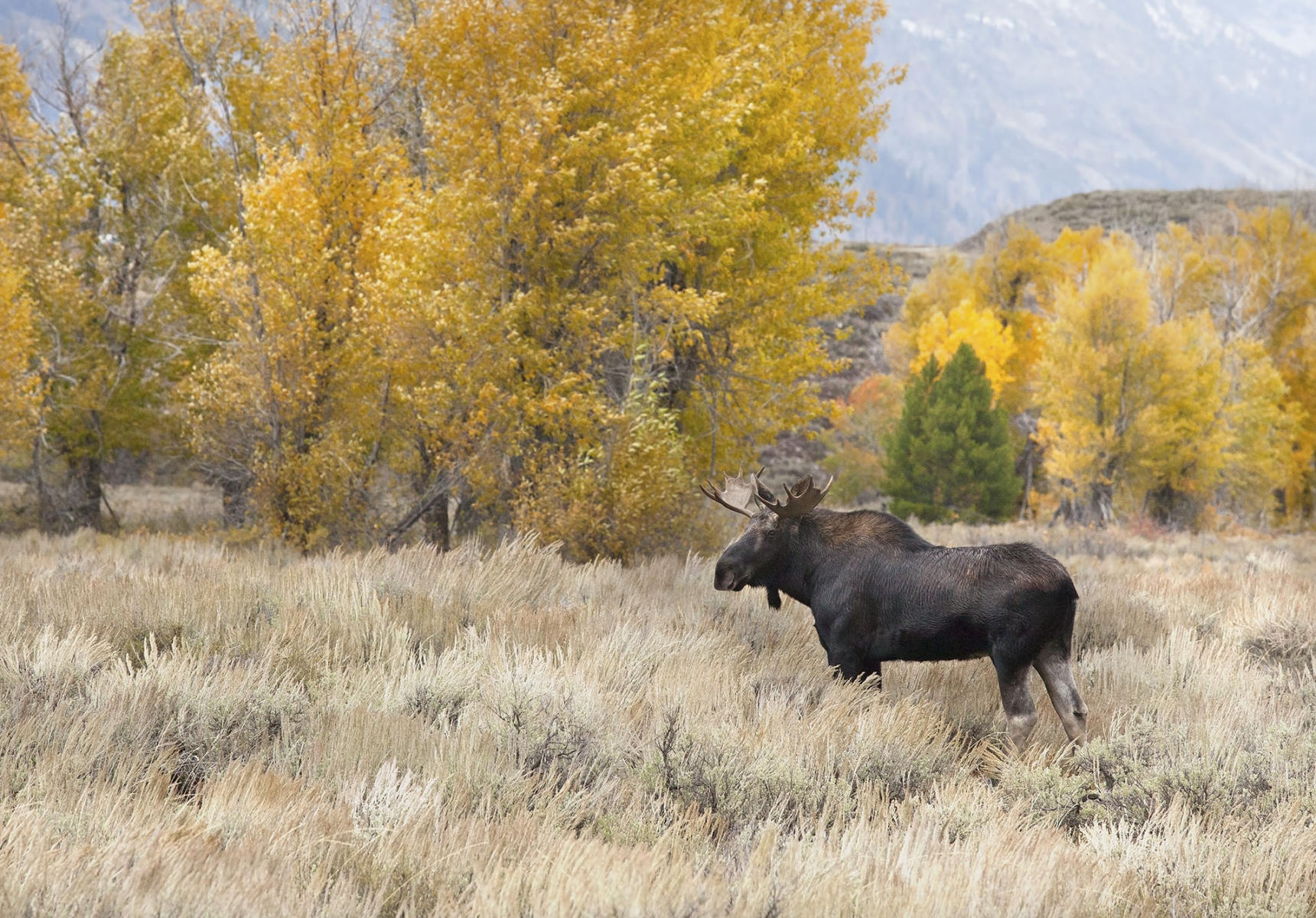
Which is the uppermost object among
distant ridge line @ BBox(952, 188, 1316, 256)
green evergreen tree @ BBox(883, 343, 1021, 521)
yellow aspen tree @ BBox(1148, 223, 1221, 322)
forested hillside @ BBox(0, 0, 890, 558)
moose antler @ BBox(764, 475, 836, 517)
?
distant ridge line @ BBox(952, 188, 1316, 256)

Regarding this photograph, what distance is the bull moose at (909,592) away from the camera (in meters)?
4.69

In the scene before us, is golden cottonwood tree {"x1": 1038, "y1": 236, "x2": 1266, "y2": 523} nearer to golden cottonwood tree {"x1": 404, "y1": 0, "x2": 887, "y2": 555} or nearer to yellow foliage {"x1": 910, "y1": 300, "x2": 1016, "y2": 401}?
yellow foliage {"x1": 910, "y1": 300, "x2": 1016, "y2": 401}

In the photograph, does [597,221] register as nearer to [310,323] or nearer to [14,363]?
[310,323]

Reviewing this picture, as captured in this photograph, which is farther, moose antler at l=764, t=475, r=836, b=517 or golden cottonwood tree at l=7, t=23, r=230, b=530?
golden cottonwood tree at l=7, t=23, r=230, b=530

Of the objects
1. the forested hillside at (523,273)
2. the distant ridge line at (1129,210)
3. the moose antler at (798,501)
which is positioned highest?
the distant ridge line at (1129,210)

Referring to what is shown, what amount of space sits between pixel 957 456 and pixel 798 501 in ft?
91.1

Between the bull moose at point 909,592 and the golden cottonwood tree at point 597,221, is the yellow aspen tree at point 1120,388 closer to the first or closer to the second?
the golden cottonwood tree at point 597,221

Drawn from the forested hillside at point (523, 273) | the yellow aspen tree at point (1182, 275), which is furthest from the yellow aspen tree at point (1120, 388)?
the forested hillside at point (523, 273)

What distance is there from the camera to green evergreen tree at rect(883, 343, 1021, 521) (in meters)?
31.9

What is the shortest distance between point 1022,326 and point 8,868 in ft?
161

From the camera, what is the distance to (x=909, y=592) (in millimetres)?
5141

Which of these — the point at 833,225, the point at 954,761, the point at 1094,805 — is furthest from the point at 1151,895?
the point at 833,225

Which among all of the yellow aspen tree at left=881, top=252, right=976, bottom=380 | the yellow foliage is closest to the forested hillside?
the yellow foliage

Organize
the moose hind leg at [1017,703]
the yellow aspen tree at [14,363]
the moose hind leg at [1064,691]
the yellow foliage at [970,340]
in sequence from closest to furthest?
the moose hind leg at [1017,703]
the moose hind leg at [1064,691]
the yellow aspen tree at [14,363]
the yellow foliage at [970,340]
